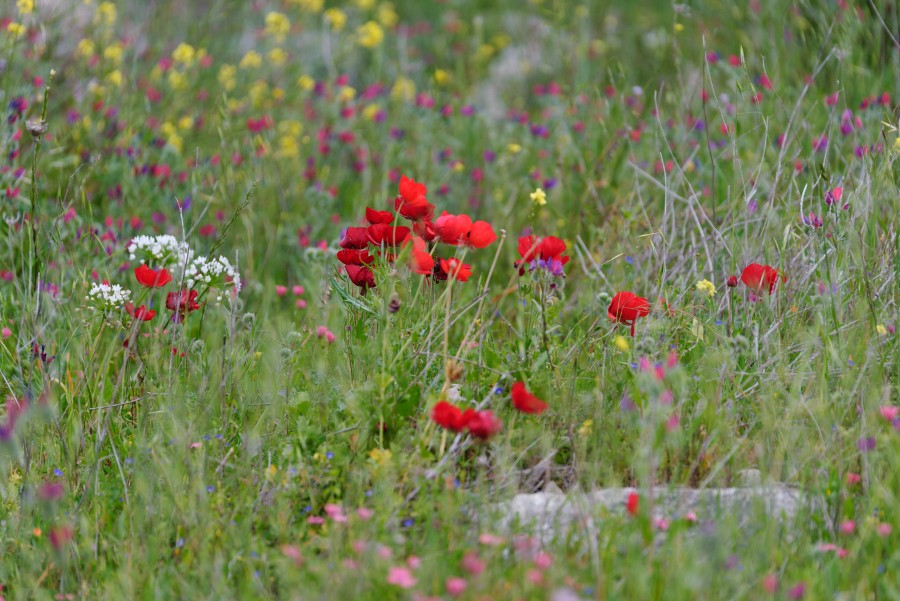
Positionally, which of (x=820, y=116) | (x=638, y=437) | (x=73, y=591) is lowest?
(x=73, y=591)

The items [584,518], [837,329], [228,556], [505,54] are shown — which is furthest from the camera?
[505,54]

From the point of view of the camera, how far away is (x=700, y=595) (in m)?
1.67

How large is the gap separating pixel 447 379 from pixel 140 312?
846 millimetres

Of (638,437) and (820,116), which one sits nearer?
(638,437)

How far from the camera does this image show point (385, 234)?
7.94 ft

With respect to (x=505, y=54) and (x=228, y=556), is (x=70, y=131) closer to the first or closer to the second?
(x=228, y=556)

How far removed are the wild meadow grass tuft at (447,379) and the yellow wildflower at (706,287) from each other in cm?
1

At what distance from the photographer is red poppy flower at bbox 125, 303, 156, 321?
2.44 meters

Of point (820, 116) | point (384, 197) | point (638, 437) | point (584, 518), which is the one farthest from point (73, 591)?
point (820, 116)

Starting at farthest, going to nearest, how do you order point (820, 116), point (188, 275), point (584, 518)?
point (820, 116)
point (188, 275)
point (584, 518)

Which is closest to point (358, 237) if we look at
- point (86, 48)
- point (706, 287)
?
point (706, 287)

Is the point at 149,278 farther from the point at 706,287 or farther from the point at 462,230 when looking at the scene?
the point at 706,287

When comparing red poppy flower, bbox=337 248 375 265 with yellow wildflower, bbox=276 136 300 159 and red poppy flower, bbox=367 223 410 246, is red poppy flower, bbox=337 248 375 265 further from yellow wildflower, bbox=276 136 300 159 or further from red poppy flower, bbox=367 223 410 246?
yellow wildflower, bbox=276 136 300 159

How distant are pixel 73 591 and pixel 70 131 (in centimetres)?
237
